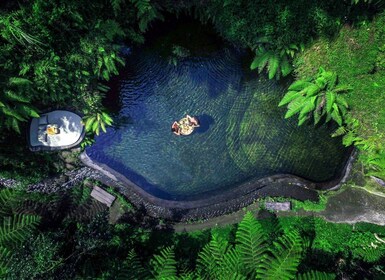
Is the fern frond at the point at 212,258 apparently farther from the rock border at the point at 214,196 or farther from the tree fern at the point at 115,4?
the tree fern at the point at 115,4

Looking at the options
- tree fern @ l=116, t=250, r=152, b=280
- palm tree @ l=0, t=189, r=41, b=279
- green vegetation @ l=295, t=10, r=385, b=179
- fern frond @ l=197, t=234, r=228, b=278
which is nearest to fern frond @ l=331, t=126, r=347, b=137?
green vegetation @ l=295, t=10, r=385, b=179

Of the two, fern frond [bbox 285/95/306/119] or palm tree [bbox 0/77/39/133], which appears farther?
fern frond [bbox 285/95/306/119]

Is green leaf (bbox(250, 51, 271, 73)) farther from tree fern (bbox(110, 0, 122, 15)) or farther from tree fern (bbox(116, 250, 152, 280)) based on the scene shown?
tree fern (bbox(116, 250, 152, 280))

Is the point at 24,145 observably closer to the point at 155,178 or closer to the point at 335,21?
the point at 155,178

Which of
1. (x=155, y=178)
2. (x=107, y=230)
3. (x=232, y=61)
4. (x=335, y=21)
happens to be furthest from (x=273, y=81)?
(x=107, y=230)

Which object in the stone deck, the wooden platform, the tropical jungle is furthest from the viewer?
the stone deck

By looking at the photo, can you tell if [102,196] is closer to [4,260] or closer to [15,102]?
[4,260]

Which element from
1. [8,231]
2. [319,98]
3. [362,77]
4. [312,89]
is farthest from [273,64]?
[8,231]
